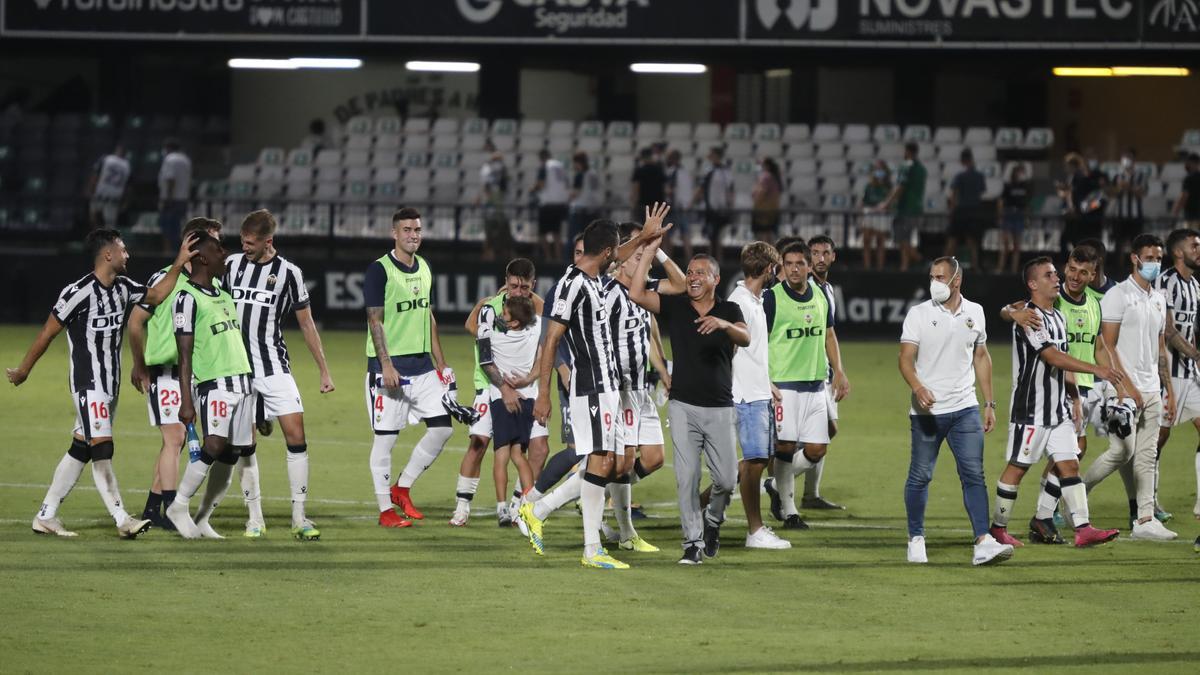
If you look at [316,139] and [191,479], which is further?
[316,139]

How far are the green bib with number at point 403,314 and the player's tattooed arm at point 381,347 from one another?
141 mm

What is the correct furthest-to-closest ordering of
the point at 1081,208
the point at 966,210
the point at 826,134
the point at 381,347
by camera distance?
the point at 826,134 < the point at 966,210 < the point at 1081,208 < the point at 381,347

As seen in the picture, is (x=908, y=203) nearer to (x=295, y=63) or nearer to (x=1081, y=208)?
(x=1081, y=208)

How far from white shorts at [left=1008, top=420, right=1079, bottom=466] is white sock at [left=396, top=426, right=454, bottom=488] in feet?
12.9

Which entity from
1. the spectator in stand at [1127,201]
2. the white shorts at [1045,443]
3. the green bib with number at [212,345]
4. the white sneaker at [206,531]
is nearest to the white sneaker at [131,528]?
the white sneaker at [206,531]

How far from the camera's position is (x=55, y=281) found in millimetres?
27500

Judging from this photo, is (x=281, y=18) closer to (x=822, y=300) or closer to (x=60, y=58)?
(x=60, y=58)

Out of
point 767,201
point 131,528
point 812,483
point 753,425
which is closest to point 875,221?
point 767,201

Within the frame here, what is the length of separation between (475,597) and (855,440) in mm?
8392

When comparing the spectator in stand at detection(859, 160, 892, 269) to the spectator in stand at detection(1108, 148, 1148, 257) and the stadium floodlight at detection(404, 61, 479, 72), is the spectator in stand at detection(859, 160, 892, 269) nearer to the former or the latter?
the spectator in stand at detection(1108, 148, 1148, 257)

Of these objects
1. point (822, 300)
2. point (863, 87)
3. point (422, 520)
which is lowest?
point (422, 520)

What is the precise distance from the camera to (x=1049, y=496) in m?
11.7

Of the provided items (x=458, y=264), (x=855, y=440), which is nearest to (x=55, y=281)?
(x=458, y=264)

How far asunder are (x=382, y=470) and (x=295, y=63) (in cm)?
2404
